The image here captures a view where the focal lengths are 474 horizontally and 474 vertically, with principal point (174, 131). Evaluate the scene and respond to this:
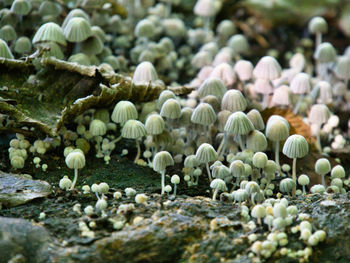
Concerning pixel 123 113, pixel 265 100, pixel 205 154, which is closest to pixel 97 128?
pixel 123 113

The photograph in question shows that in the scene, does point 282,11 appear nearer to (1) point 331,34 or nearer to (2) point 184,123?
(1) point 331,34

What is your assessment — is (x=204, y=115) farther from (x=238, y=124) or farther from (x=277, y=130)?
(x=277, y=130)

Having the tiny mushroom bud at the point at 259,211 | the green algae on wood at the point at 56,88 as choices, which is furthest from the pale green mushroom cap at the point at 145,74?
the tiny mushroom bud at the point at 259,211

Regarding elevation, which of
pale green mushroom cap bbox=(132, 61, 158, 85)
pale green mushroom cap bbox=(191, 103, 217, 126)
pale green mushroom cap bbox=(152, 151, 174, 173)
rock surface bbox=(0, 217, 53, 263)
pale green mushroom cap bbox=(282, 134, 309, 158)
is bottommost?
rock surface bbox=(0, 217, 53, 263)

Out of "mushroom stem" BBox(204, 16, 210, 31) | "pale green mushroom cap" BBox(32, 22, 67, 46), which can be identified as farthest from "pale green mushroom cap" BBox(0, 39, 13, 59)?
"mushroom stem" BBox(204, 16, 210, 31)

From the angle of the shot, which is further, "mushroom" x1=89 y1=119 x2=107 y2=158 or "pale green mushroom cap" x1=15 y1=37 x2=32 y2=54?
"pale green mushroom cap" x1=15 y1=37 x2=32 y2=54

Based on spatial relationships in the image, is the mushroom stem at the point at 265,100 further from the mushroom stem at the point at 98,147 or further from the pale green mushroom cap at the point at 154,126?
the mushroom stem at the point at 98,147

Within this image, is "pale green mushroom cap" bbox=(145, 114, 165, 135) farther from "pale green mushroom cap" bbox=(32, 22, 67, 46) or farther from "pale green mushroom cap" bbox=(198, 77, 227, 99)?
"pale green mushroom cap" bbox=(32, 22, 67, 46)

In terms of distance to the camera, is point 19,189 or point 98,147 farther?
point 98,147

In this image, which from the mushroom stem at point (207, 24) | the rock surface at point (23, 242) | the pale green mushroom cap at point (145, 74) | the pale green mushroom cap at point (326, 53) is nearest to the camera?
the rock surface at point (23, 242)

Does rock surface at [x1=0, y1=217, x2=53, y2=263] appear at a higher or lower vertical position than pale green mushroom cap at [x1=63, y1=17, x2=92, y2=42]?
lower
